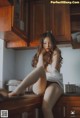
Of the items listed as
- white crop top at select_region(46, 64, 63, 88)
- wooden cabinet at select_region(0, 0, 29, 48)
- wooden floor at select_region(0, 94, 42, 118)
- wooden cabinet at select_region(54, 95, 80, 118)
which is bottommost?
wooden cabinet at select_region(54, 95, 80, 118)

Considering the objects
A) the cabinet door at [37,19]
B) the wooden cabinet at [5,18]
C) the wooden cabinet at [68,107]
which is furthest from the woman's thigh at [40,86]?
the cabinet door at [37,19]

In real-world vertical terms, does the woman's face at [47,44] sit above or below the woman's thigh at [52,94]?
above

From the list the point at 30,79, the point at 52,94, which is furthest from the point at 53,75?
the point at 30,79

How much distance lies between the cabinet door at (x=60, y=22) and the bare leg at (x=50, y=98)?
66 centimetres

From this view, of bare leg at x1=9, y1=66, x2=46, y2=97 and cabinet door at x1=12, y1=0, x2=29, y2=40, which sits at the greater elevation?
cabinet door at x1=12, y1=0, x2=29, y2=40

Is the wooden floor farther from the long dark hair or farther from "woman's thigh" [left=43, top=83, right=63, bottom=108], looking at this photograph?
the long dark hair

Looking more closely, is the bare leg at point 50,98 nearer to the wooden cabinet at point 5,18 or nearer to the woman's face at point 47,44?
the woman's face at point 47,44

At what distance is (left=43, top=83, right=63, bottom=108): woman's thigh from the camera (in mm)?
2131

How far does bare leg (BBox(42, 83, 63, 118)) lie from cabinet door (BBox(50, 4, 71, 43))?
2.16 ft

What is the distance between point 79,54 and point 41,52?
0.59m

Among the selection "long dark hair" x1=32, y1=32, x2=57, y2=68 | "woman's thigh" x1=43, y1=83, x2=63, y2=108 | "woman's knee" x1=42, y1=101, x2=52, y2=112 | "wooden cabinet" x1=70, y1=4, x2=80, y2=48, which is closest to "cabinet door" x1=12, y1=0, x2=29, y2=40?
"long dark hair" x1=32, y1=32, x2=57, y2=68

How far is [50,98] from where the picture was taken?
2148 millimetres

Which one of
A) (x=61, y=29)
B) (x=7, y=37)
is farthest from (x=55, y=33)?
(x=7, y=37)

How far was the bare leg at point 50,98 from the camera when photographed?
208 cm
